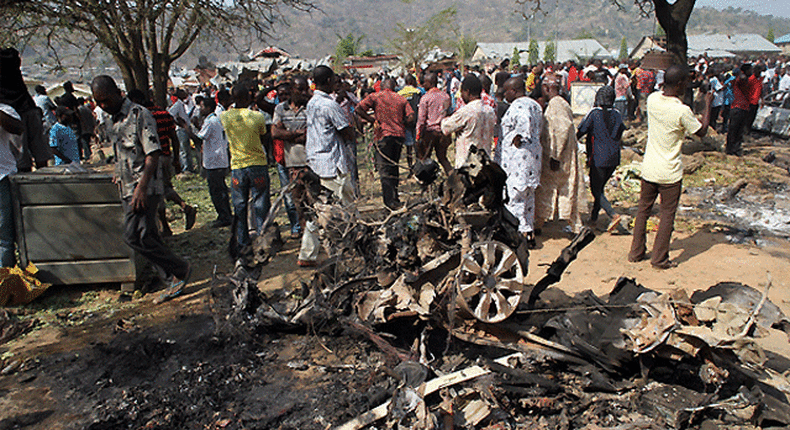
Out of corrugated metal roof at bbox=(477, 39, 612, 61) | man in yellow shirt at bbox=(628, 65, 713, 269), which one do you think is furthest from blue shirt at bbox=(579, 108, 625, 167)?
corrugated metal roof at bbox=(477, 39, 612, 61)

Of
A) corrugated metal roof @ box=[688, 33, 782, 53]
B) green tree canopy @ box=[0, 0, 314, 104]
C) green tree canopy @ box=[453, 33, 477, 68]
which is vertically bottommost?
green tree canopy @ box=[0, 0, 314, 104]

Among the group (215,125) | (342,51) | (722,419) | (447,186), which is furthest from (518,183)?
(342,51)

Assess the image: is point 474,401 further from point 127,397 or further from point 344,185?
point 344,185

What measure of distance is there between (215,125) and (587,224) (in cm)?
572

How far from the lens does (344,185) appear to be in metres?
6.30

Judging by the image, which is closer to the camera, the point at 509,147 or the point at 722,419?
the point at 722,419

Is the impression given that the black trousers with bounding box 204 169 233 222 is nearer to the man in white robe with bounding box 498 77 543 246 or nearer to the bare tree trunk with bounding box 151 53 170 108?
the bare tree trunk with bounding box 151 53 170 108

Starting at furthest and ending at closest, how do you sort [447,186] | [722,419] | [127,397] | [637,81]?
1. [637,81]
2. [447,186]
3. [127,397]
4. [722,419]

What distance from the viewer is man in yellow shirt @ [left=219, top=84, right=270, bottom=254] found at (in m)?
6.50

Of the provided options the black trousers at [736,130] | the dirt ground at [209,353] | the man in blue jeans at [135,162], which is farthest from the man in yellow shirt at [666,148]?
the black trousers at [736,130]

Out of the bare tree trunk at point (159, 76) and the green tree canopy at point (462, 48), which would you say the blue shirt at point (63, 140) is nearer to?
the bare tree trunk at point (159, 76)

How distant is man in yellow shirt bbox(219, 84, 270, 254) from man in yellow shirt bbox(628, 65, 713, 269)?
180 inches

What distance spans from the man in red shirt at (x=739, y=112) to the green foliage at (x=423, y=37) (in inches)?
1071

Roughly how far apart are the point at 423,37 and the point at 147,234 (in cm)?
3632
